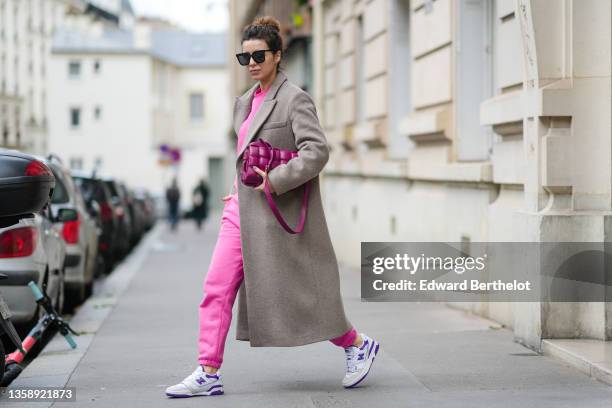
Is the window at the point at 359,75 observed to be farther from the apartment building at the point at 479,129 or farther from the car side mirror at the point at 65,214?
the car side mirror at the point at 65,214

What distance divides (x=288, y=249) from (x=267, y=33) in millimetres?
1179

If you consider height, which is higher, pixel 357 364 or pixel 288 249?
pixel 288 249

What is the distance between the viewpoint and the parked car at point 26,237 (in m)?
6.91

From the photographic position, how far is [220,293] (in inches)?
271

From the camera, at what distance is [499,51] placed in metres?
10.4

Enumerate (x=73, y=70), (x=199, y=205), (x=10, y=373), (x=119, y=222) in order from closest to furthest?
(x=10, y=373), (x=119, y=222), (x=199, y=205), (x=73, y=70)

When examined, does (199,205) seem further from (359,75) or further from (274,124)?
(274,124)

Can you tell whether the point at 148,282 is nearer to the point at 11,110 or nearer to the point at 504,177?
the point at 504,177

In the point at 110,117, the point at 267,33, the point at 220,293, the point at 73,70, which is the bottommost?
the point at 220,293

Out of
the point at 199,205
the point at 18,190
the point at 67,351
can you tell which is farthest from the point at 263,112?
the point at 199,205

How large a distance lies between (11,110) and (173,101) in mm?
14703

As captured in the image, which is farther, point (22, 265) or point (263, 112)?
point (22, 265)

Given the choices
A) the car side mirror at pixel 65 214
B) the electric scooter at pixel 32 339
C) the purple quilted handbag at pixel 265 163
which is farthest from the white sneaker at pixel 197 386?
the car side mirror at pixel 65 214

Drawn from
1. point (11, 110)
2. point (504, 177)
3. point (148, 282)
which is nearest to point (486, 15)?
point (504, 177)
